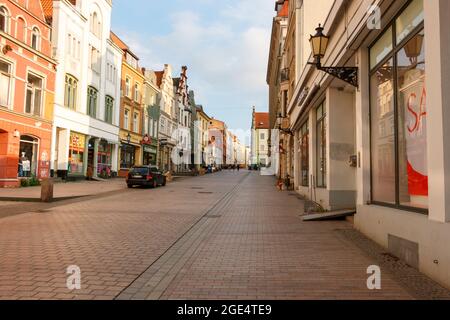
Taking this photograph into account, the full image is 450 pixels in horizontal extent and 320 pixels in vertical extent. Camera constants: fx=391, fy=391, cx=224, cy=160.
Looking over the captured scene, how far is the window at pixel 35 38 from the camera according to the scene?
2289 cm

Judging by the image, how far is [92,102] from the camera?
1273 inches

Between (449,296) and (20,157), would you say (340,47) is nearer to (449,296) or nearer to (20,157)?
(449,296)

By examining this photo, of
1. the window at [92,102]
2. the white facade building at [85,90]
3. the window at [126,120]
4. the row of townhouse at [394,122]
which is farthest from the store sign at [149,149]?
the row of townhouse at [394,122]

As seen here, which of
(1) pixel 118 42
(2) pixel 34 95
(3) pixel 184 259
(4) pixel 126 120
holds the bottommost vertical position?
(3) pixel 184 259

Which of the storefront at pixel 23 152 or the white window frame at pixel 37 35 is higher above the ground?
the white window frame at pixel 37 35

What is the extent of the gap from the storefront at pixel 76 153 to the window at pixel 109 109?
5096 mm

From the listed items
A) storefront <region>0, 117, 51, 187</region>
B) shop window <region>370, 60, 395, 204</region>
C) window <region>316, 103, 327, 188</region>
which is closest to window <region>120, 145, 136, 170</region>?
storefront <region>0, 117, 51, 187</region>

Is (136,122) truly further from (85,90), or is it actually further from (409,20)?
(409,20)

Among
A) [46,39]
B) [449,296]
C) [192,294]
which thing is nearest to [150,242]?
[192,294]

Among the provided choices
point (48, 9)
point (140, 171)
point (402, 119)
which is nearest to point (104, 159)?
point (140, 171)

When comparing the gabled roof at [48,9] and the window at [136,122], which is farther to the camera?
the window at [136,122]

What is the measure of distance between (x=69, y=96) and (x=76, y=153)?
423cm

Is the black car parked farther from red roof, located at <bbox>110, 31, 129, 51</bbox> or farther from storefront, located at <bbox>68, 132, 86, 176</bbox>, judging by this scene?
red roof, located at <bbox>110, 31, 129, 51</bbox>

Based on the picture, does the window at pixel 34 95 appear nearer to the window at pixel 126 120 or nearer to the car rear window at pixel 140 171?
the car rear window at pixel 140 171
